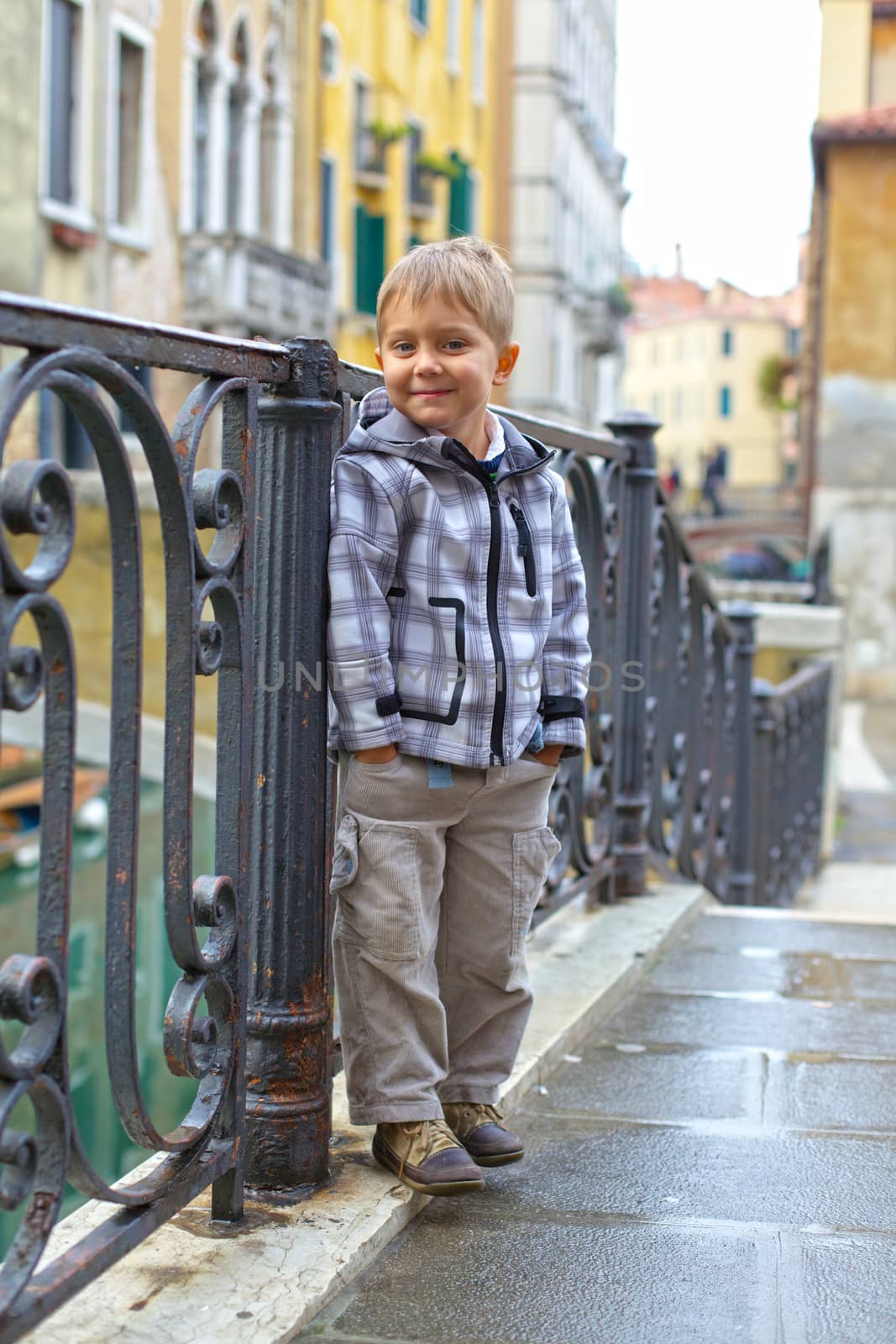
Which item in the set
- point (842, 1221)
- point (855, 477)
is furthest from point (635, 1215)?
point (855, 477)

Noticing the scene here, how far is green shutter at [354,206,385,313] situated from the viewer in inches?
942

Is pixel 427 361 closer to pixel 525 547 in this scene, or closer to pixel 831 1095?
pixel 525 547

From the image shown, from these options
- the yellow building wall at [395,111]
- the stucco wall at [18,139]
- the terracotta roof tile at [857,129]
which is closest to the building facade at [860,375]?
the terracotta roof tile at [857,129]

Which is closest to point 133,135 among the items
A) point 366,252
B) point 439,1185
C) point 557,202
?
point 366,252

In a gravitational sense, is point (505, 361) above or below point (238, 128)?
below

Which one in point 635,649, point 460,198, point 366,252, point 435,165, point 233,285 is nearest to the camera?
point 635,649

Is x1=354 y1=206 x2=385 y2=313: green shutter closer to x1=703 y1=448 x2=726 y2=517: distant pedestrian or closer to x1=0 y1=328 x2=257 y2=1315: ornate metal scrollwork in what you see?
x1=703 y1=448 x2=726 y2=517: distant pedestrian

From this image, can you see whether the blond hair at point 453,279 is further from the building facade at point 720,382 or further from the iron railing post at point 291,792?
the building facade at point 720,382

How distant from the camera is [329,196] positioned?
22.9 m

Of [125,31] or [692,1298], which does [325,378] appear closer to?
[692,1298]

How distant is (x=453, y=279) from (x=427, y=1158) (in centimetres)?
119

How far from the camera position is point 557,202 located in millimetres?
33656

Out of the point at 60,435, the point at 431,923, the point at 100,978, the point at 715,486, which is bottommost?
the point at 100,978

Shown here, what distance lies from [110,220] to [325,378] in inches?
595
